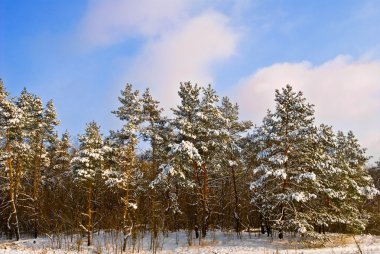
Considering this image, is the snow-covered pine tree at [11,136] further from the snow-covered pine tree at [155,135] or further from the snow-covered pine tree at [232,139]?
the snow-covered pine tree at [232,139]

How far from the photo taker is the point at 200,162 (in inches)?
1118

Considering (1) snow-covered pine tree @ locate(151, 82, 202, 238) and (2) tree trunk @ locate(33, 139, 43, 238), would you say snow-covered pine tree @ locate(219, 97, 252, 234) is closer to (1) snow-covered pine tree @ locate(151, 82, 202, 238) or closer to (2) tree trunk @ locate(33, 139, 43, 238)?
(1) snow-covered pine tree @ locate(151, 82, 202, 238)

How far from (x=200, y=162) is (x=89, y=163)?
33.9 feet

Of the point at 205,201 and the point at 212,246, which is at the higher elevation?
the point at 205,201

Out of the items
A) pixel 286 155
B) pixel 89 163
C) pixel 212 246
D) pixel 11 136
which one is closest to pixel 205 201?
pixel 212 246

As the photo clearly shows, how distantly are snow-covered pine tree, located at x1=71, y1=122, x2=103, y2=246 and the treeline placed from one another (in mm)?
95

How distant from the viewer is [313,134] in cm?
2784

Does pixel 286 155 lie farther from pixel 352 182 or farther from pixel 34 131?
pixel 34 131

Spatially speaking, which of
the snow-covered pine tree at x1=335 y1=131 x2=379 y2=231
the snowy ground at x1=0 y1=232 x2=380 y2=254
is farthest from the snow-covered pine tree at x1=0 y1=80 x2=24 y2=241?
the snow-covered pine tree at x1=335 y1=131 x2=379 y2=231

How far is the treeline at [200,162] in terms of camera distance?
90.7 ft

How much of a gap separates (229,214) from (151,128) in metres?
15.0

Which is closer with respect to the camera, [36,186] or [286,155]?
[286,155]

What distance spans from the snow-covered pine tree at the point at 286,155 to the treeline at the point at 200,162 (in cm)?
8

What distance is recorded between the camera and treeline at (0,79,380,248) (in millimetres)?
27641
